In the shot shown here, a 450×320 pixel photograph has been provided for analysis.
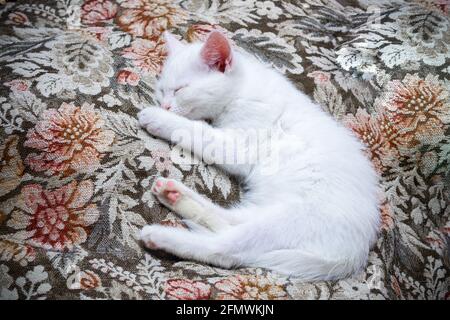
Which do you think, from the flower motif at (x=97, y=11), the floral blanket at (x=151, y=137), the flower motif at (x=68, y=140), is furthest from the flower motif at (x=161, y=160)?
the flower motif at (x=97, y=11)

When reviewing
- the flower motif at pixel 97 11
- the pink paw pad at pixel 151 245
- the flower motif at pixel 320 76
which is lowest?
the pink paw pad at pixel 151 245

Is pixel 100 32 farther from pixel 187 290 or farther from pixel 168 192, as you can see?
pixel 187 290

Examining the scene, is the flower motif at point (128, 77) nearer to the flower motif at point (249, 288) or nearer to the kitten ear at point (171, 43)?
the kitten ear at point (171, 43)

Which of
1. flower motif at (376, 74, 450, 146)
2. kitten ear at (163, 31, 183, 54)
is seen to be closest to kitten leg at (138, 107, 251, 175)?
kitten ear at (163, 31, 183, 54)

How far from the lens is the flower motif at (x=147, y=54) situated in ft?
4.37

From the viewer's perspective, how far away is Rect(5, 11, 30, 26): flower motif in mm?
1443

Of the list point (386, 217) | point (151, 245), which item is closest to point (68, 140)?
point (151, 245)

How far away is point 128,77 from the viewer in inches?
50.4

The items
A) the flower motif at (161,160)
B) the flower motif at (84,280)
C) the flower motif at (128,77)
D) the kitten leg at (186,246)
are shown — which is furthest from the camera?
the flower motif at (128,77)

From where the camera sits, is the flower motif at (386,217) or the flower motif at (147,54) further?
the flower motif at (147,54)

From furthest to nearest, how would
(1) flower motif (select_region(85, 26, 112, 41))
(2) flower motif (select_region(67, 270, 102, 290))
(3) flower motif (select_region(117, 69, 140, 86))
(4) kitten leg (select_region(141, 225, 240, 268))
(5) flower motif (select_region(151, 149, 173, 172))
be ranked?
(1) flower motif (select_region(85, 26, 112, 41)) → (3) flower motif (select_region(117, 69, 140, 86)) → (5) flower motif (select_region(151, 149, 173, 172)) → (4) kitten leg (select_region(141, 225, 240, 268)) → (2) flower motif (select_region(67, 270, 102, 290))

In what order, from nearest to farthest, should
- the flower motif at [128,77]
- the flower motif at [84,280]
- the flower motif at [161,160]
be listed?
the flower motif at [84,280] < the flower motif at [161,160] < the flower motif at [128,77]

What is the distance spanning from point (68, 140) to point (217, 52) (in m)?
0.45

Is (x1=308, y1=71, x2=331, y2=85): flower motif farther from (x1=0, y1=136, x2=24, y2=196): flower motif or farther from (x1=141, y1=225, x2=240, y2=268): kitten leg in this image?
(x1=0, y1=136, x2=24, y2=196): flower motif
